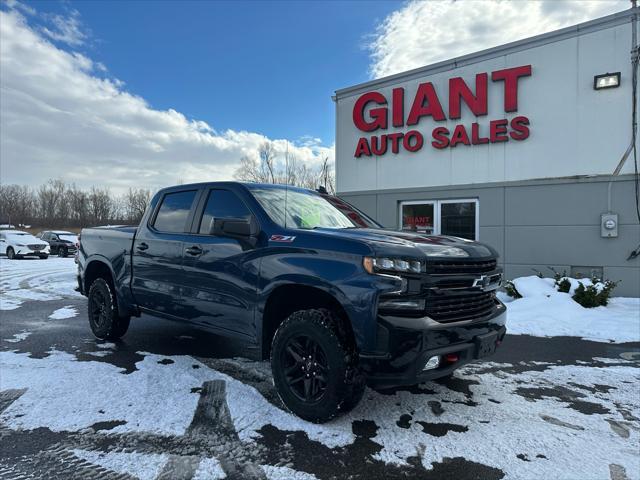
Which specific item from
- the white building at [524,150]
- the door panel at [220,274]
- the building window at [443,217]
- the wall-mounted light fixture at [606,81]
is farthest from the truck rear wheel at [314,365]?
the wall-mounted light fixture at [606,81]

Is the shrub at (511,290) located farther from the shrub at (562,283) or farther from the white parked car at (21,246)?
the white parked car at (21,246)

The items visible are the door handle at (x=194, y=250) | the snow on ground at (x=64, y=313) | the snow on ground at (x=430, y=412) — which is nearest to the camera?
the snow on ground at (x=430, y=412)

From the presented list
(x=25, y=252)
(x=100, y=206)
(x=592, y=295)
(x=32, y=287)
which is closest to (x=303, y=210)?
(x=592, y=295)

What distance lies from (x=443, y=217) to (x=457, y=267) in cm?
732

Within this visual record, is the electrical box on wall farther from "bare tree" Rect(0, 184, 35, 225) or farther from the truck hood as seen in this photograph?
"bare tree" Rect(0, 184, 35, 225)

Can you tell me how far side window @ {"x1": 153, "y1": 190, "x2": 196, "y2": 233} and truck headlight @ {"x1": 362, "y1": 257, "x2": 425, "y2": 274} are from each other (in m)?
2.37

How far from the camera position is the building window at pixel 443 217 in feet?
32.3

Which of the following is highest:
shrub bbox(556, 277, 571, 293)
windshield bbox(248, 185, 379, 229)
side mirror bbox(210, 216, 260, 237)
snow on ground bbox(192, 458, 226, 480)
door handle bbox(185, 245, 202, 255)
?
windshield bbox(248, 185, 379, 229)

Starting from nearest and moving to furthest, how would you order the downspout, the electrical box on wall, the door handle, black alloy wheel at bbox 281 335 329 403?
black alloy wheel at bbox 281 335 329 403 < the door handle < the downspout < the electrical box on wall

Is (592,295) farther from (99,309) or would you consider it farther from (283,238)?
(99,309)

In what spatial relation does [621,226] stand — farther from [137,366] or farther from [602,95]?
[137,366]

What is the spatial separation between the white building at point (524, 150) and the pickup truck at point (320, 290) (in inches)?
234

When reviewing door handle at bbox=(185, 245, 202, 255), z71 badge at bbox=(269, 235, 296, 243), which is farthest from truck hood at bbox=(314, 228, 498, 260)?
door handle at bbox=(185, 245, 202, 255)

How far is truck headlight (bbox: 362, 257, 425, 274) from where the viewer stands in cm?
296
